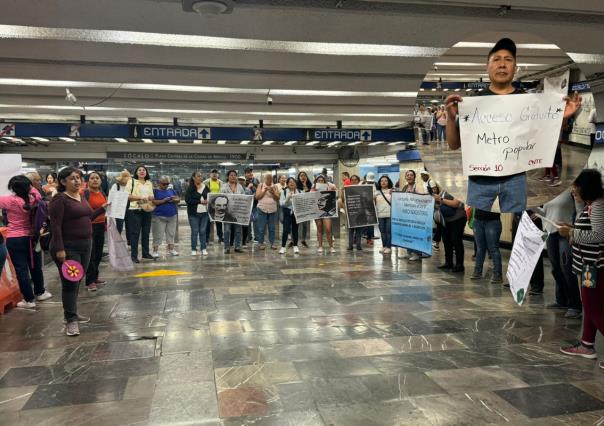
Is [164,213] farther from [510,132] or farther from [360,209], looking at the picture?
[510,132]

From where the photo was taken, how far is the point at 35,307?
18.7 ft

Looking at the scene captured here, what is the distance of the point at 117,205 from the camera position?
7.00 m

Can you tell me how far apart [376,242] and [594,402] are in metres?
8.97

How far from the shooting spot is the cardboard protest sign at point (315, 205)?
10156 mm

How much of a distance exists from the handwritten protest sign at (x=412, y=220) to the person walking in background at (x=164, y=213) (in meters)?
4.58

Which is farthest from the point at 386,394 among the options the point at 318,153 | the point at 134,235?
the point at 318,153

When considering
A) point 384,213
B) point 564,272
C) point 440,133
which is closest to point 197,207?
point 384,213

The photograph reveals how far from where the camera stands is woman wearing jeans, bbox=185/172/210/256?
9734mm

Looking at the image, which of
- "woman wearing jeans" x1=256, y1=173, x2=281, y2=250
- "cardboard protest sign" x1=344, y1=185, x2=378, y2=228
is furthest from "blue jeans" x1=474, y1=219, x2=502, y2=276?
"woman wearing jeans" x1=256, y1=173, x2=281, y2=250

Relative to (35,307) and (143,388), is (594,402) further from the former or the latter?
(35,307)

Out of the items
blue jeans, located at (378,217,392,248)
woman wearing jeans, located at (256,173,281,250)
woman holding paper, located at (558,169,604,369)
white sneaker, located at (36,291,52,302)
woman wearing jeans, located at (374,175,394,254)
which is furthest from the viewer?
woman wearing jeans, located at (256,173,281,250)

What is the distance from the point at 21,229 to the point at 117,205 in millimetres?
1575

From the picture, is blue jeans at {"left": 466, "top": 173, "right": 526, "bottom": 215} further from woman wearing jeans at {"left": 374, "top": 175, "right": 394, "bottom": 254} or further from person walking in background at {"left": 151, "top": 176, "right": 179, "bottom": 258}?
woman wearing jeans at {"left": 374, "top": 175, "right": 394, "bottom": 254}

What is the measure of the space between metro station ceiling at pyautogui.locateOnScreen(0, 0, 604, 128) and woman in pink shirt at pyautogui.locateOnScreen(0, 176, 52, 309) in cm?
197
